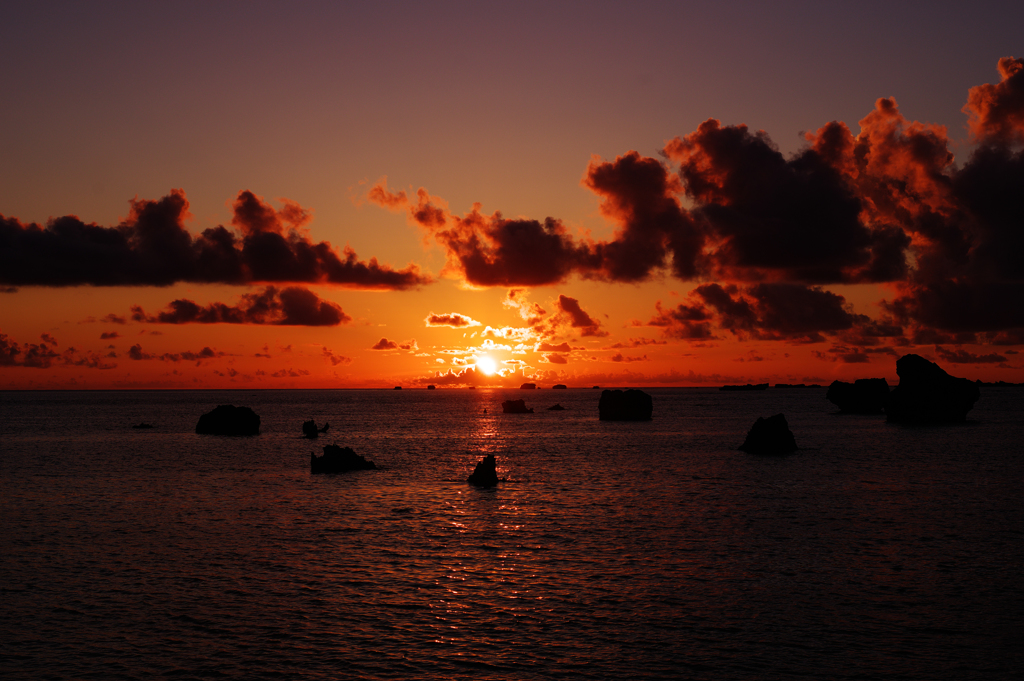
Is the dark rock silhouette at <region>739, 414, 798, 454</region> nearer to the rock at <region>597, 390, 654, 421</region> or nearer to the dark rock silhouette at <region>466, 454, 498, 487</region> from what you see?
the dark rock silhouette at <region>466, 454, 498, 487</region>

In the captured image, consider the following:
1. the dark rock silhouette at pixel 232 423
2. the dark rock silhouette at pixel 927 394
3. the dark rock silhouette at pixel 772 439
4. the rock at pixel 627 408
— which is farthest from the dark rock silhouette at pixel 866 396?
the dark rock silhouette at pixel 232 423

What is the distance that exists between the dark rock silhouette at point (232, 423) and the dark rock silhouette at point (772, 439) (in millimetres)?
84341

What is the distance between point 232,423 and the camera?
130875 mm

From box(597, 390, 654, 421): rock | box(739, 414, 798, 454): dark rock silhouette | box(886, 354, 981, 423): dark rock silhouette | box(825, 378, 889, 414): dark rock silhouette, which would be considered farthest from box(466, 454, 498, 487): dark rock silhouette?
box(825, 378, 889, 414): dark rock silhouette

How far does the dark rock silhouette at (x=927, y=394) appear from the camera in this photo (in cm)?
13675

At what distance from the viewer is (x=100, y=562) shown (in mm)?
33719

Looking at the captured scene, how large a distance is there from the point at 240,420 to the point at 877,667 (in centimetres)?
12461

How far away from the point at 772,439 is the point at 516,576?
63523mm

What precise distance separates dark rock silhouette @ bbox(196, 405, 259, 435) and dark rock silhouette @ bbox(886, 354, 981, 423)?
384 ft

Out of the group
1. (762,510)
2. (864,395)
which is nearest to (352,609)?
(762,510)

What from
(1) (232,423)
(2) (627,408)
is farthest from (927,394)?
(1) (232,423)

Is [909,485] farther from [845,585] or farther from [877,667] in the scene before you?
[877,667]

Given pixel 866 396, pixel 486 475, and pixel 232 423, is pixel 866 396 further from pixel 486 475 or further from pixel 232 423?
pixel 486 475

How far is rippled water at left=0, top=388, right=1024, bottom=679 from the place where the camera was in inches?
851
